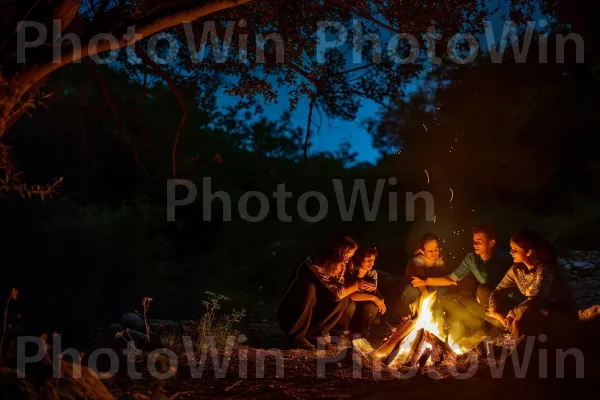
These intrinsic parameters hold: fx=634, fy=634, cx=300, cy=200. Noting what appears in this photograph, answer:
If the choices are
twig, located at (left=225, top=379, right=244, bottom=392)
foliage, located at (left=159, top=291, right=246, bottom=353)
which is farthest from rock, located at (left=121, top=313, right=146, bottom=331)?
twig, located at (left=225, top=379, right=244, bottom=392)

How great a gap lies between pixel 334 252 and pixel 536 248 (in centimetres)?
236

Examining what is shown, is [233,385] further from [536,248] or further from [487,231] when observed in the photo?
[487,231]

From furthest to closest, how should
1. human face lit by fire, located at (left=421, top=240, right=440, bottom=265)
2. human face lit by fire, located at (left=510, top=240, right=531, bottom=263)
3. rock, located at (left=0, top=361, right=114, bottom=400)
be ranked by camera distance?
1. human face lit by fire, located at (left=421, top=240, right=440, bottom=265)
2. human face lit by fire, located at (left=510, top=240, right=531, bottom=263)
3. rock, located at (left=0, top=361, right=114, bottom=400)

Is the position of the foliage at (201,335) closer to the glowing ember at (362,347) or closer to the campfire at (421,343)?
the glowing ember at (362,347)

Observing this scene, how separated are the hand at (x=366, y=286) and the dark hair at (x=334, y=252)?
1.35ft

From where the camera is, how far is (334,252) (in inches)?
301

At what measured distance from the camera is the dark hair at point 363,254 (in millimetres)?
7664

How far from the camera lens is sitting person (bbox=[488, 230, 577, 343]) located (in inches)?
226

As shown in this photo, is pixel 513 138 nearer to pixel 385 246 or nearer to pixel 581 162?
pixel 581 162

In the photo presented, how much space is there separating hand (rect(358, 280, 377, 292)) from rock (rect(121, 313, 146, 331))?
3332 mm

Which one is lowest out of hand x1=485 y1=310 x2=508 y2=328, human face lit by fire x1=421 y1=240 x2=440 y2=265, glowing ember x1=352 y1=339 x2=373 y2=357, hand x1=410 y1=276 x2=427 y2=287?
glowing ember x1=352 y1=339 x2=373 y2=357

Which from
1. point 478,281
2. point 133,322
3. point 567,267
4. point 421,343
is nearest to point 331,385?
point 421,343

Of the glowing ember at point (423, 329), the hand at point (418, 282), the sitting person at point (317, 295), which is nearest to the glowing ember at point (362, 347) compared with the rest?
the glowing ember at point (423, 329)

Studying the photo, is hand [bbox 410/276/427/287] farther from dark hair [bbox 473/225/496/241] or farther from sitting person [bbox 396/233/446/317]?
dark hair [bbox 473/225/496/241]
